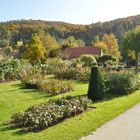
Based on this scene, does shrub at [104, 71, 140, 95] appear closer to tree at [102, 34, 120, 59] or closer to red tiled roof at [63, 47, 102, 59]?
tree at [102, 34, 120, 59]

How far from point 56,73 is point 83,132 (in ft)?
62.1

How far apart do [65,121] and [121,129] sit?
2024 mm

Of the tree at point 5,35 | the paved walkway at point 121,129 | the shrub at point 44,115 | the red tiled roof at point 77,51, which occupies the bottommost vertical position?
the paved walkway at point 121,129

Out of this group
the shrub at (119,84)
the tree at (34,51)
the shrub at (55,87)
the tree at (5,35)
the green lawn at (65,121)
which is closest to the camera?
the green lawn at (65,121)


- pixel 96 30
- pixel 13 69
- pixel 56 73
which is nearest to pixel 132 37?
pixel 56 73

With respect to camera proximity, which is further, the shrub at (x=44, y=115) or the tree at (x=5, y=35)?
the tree at (x=5, y=35)

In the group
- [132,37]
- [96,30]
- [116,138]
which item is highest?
[96,30]

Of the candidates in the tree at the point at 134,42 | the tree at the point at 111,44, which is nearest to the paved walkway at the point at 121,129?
the tree at the point at 134,42

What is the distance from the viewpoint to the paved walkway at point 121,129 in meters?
8.96

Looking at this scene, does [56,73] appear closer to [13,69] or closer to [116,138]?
[13,69]

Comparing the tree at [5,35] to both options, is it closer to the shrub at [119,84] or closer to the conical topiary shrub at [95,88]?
the shrub at [119,84]

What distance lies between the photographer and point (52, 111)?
10.7 meters

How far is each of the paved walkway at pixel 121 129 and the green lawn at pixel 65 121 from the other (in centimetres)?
29

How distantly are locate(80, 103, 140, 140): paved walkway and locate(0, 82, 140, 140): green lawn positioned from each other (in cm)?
29
